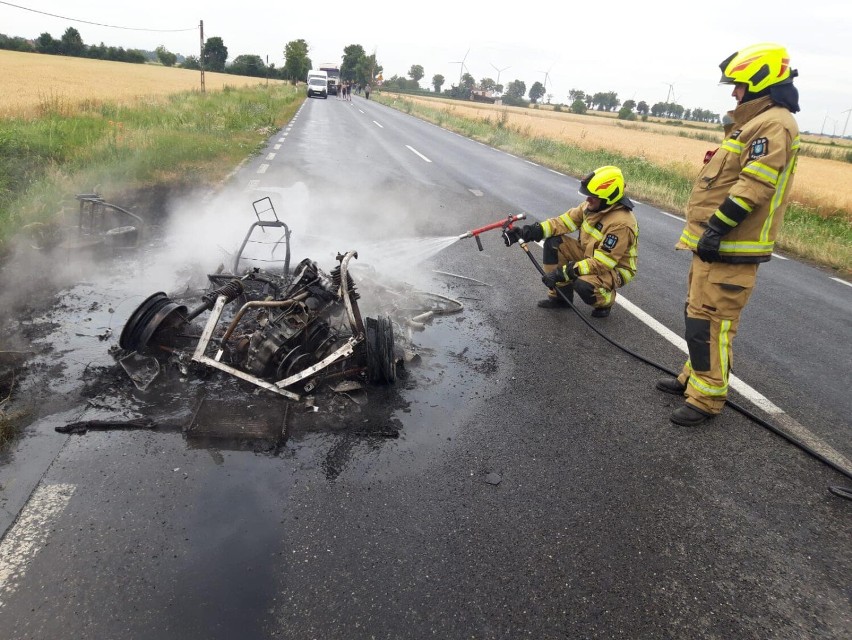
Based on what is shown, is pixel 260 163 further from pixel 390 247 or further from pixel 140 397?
pixel 140 397

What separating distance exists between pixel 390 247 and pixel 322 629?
5.21 m

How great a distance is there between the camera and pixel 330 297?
4.04 metres

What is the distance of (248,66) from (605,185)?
115 m

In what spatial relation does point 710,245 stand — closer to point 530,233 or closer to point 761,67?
point 761,67

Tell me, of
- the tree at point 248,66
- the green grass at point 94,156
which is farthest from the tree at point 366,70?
the green grass at point 94,156

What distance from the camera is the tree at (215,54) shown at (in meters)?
98.4

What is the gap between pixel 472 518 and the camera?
107 inches

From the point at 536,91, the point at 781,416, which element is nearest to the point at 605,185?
the point at 781,416

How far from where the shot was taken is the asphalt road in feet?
7.18

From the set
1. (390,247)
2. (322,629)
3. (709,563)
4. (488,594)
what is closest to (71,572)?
(322,629)

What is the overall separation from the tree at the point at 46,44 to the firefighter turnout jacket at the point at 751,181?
102 metres

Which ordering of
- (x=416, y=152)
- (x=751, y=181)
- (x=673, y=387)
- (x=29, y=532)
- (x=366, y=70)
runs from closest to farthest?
1. (x=29, y=532)
2. (x=751, y=181)
3. (x=673, y=387)
4. (x=416, y=152)
5. (x=366, y=70)

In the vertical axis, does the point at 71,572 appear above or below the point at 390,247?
below

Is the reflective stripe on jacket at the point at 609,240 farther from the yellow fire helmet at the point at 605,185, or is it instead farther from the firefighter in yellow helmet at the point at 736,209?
the firefighter in yellow helmet at the point at 736,209
